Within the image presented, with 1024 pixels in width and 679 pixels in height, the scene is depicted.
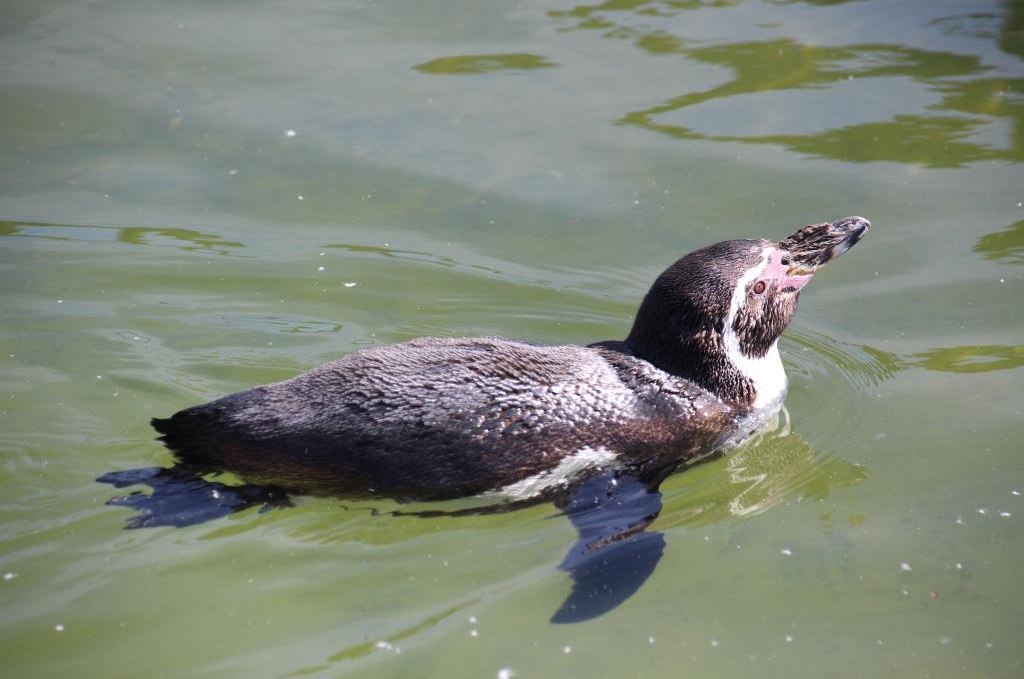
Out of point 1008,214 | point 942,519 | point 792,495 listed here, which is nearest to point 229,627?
point 792,495

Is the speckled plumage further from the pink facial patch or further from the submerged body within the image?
the pink facial patch

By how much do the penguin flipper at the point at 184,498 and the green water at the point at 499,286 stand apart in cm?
8

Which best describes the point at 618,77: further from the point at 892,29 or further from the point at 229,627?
the point at 229,627

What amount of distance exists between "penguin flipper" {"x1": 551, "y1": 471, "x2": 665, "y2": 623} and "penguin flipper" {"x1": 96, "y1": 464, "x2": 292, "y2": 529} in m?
1.26

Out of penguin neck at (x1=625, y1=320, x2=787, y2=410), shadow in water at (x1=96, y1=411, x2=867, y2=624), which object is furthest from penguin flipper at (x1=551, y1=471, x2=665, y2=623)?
penguin neck at (x1=625, y1=320, x2=787, y2=410)

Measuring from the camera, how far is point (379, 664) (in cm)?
443

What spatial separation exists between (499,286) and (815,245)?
200 cm

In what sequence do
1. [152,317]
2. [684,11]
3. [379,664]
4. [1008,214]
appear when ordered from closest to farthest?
[379,664] → [152,317] → [1008,214] → [684,11]

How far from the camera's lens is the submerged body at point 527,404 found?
4.96 m

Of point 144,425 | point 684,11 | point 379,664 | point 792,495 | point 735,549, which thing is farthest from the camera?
point 684,11

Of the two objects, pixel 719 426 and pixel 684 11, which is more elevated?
pixel 684 11

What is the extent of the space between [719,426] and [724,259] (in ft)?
2.52

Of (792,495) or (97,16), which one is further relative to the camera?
(97,16)

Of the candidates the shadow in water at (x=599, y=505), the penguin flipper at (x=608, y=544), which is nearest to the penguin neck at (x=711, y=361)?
the shadow in water at (x=599, y=505)
